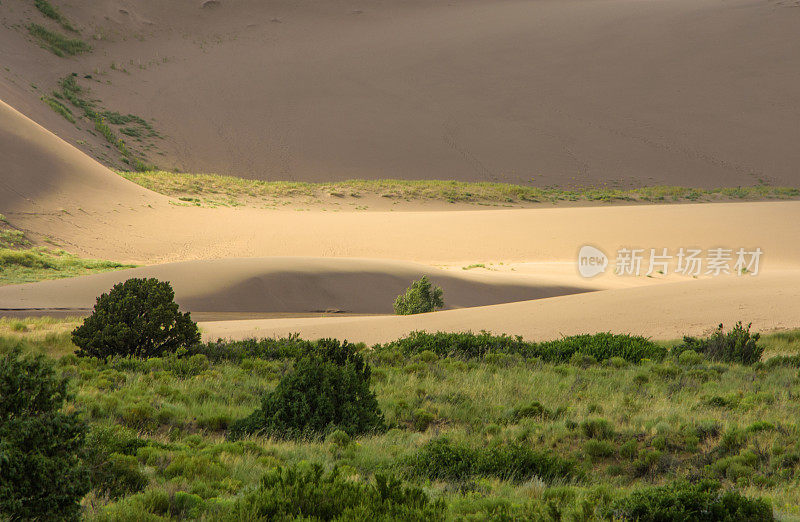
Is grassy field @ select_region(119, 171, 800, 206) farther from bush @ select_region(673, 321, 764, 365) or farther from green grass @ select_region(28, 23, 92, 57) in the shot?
bush @ select_region(673, 321, 764, 365)

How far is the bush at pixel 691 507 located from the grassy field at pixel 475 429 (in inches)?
11.3

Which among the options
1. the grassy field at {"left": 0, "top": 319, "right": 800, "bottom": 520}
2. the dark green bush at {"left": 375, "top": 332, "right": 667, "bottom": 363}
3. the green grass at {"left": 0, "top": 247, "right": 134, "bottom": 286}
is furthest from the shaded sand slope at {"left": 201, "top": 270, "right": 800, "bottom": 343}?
the green grass at {"left": 0, "top": 247, "right": 134, "bottom": 286}

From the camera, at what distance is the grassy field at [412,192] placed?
3997 cm

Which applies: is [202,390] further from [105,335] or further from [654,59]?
[654,59]

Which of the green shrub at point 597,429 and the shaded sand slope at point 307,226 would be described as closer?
the green shrub at point 597,429

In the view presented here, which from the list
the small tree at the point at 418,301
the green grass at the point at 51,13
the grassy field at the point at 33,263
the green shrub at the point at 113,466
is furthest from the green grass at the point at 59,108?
the green shrub at the point at 113,466

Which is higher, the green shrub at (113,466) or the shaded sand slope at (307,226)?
the shaded sand slope at (307,226)

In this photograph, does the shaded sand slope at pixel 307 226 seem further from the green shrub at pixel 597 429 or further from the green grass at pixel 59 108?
the green shrub at pixel 597 429

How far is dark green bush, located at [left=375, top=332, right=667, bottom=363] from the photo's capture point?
11.3 metres

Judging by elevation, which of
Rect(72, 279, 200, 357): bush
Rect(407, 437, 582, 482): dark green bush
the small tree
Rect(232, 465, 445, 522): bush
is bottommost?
Rect(407, 437, 582, 482): dark green bush

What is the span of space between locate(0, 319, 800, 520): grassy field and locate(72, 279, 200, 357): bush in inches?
21.9

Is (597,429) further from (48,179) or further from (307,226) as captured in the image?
(48,179)

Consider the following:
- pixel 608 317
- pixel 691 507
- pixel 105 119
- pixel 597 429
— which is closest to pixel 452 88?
pixel 105 119

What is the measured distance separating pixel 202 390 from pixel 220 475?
3.36 m
